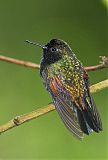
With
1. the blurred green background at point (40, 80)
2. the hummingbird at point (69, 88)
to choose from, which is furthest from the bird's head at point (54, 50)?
the blurred green background at point (40, 80)

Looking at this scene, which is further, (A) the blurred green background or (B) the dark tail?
(A) the blurred green background

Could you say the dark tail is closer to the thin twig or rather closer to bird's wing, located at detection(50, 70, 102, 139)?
bird's wing, located at detection(50, 70, 102, 139)

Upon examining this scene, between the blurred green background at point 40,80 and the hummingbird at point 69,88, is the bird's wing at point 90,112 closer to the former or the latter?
the hummingbird at point 69,88

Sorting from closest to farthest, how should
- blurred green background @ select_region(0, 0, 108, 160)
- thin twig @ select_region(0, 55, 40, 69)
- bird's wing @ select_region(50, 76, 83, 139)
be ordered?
bird's wing @ select_region(50, 76, 83, 139), thin twig @ select_region(0, 55, 40, 69), blurred green background @ select_region(0, 0, 108, 160)

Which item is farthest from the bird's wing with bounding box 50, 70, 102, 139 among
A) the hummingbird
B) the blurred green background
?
the blurred green background

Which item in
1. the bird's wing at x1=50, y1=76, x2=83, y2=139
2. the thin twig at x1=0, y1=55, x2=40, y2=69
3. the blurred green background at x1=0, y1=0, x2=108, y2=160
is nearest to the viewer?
the bird's wing at x1=50, y1=76, x2=83, y2=139

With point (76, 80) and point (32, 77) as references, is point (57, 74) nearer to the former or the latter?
point (76, 80)

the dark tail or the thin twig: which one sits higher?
the thin twig

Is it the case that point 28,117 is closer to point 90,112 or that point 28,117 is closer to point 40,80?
point 90,112
